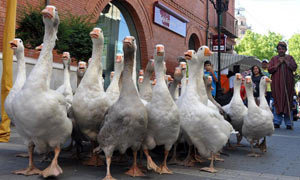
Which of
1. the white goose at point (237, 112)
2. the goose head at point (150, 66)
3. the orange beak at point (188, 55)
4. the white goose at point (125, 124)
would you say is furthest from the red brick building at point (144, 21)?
the white goose at point (125, 124)

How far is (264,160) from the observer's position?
5.92 m

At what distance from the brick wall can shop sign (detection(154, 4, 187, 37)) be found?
25 cm

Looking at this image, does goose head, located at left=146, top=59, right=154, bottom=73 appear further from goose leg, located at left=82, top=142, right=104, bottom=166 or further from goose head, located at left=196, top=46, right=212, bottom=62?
goose leg, located at left=82, top=142, right=104, bottom=166

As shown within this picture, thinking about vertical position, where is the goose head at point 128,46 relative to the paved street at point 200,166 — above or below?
above

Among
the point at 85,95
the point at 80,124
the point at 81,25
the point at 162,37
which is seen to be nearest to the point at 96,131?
the point at 80,124

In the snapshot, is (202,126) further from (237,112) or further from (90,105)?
(237,112)

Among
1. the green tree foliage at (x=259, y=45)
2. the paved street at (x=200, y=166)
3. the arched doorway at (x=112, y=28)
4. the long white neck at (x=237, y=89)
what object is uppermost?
the green tree foliage at (x=259, y=45)

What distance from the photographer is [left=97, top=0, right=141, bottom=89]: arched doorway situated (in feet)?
48.6

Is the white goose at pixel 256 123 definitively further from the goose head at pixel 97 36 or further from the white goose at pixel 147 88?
the goose head at pixel 97 36

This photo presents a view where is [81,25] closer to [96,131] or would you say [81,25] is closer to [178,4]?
[96,131]

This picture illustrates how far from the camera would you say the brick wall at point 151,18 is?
12281 millimetres

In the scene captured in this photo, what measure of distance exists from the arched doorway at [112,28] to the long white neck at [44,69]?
33.2ft

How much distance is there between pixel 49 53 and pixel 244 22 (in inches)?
4072

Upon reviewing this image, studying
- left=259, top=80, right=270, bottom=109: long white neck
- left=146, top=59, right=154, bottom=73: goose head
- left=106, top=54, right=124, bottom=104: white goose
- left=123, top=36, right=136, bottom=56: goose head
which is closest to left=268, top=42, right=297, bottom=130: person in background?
left=259, top=80, right=270, bottom=109: long white neck
